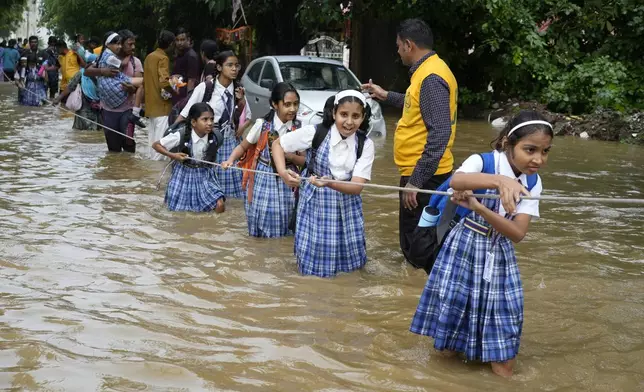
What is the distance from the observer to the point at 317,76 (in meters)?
15.7

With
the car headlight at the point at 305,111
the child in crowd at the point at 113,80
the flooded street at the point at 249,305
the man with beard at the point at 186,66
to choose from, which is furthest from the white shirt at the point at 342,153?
Result: the car headlight at the point at 305,111

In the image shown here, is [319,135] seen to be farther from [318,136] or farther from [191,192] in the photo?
[191,192]

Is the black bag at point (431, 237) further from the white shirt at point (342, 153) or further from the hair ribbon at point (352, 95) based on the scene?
the hair ribbon at point (352, 95)

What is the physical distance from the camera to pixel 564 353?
486 cm

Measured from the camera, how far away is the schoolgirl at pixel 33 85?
72.7 ft

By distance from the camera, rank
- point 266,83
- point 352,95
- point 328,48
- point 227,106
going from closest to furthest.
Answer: point 352,95 < point 227,106 < point 266,83 < point 328,48

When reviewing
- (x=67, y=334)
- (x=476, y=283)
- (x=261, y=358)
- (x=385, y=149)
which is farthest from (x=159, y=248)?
(x=385, y=149)

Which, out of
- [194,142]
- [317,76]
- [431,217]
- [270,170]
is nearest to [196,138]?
[194,142]

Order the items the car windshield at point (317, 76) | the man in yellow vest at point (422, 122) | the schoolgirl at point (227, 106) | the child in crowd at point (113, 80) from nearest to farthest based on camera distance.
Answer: the man in yellow vest at point (422, 122), the schoolgirl at point (227, 106), the child in crowd at point (113, 80), the car windshield at point (317, 76)

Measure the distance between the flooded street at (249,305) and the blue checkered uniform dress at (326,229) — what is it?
0.13 metres

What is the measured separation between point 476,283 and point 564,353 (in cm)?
87

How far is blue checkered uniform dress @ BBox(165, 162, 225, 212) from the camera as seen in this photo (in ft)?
27.8

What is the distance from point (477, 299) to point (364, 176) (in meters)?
1.85

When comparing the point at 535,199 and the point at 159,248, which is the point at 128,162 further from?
the point at 535,199
